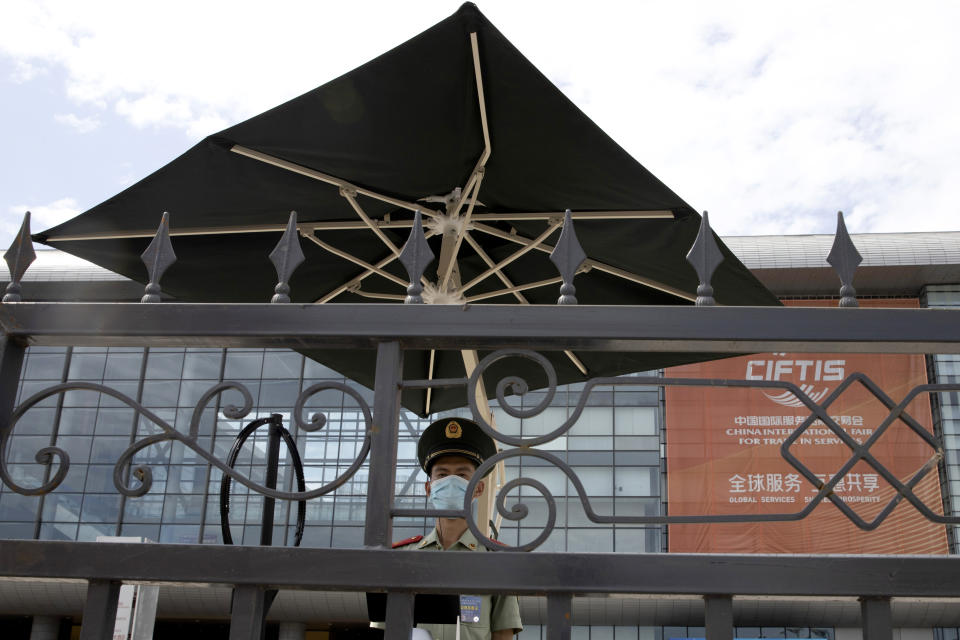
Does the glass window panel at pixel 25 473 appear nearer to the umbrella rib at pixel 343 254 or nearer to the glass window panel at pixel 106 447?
the glass window panel at pixel 106 447

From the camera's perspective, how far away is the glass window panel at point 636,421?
22.0 metres

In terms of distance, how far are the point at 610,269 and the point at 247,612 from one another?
329 cm

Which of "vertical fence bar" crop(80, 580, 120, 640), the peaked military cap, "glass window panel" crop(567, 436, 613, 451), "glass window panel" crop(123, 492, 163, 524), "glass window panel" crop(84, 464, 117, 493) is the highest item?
"glass window panel" crop(567, 436, 613, 451)

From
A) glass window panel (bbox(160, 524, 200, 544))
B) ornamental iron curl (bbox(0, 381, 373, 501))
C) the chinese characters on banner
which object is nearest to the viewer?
ornamental iron curl (bbox(0, 381, 373, 501))

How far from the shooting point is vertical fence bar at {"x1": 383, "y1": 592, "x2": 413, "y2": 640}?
3.50ft

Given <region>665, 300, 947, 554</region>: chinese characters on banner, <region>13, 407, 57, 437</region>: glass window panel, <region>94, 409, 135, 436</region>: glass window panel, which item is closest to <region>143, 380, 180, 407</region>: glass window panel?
<region>94, 409, 135, 436</region>: glass window panel

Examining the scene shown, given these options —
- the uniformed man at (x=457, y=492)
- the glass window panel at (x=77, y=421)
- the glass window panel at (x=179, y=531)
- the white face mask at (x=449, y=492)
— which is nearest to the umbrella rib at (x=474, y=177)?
the uniformed man at (x=457, y=492)

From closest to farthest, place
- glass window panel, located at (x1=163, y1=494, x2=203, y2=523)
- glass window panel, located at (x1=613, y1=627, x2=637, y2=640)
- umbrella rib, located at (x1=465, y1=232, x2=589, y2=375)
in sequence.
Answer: umbrella rib, located at (x1=465, y1=232, x2=589, y2=375) < glass window panel, located at (x1=613, y1=627, x2=637, y2=640) < glass window panel, located at (x1=163, y1=494, x2=203, y2=523)

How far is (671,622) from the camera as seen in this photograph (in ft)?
66.8

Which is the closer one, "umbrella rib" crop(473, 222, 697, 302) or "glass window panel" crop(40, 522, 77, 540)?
"umbrella rib" crop(473, 222, 697, 302)

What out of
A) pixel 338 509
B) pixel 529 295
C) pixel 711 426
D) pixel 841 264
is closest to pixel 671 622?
pixel 711 426

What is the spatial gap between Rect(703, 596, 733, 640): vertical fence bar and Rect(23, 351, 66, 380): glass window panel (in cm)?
2547

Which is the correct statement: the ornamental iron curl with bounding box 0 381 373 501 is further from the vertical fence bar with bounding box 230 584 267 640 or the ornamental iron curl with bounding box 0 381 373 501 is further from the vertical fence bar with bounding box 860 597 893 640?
the vertical fence bar with bounding box 860 597 893 640

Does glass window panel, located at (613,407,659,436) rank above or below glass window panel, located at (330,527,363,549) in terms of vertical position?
above
